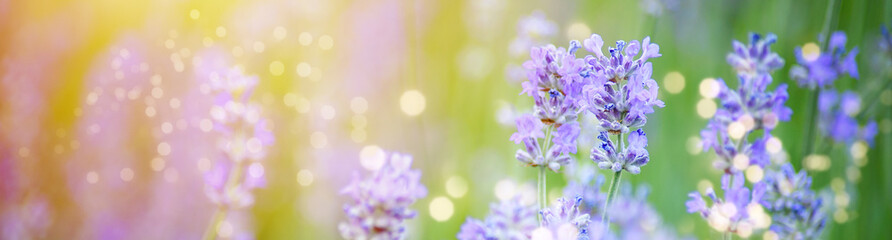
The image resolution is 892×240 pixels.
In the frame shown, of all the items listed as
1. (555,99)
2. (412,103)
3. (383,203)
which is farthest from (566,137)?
(412,103)

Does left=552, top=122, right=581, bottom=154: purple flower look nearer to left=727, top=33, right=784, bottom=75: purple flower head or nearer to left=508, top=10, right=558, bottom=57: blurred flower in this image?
left=727, top=33, right=784, bottom=75: purple flower head

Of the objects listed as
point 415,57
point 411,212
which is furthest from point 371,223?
point 415,57

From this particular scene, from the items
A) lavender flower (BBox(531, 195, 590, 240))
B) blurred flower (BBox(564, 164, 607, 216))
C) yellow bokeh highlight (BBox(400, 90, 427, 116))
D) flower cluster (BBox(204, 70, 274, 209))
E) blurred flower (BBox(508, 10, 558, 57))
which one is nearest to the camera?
lavender flower (BBox(531, 195, 590, 240))

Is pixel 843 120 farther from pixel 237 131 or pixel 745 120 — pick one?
pixel 237 131

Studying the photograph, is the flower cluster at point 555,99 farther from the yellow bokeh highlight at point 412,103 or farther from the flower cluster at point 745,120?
the yellow bokeh highlight at point 412,103

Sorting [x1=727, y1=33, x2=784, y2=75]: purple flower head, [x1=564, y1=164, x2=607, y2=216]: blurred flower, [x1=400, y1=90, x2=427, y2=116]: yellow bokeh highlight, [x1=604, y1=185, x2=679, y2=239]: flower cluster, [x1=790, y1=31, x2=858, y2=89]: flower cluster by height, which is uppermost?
[x1=400, y1=90, x2=427, y2=116]: yellow bokeh highlight

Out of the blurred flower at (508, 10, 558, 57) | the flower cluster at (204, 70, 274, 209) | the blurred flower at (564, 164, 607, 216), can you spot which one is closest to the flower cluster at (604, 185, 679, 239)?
the blurred flower at (564, 164, 607, 216)
